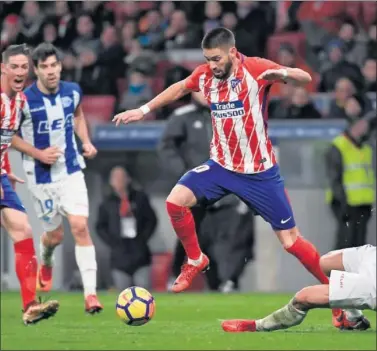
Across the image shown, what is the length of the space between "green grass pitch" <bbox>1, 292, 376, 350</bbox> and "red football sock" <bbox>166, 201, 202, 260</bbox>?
1.06 m

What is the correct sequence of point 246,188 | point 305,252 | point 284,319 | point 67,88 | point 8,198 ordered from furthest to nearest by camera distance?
1. point 67,88
2. point 8,198
3. point 305,252
4. point 246,188
5. point 284,319

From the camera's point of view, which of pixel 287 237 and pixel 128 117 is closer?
pixel 128 117

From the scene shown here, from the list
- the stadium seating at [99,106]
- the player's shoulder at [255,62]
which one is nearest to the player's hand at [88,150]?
the player's shoulder at [255,62]

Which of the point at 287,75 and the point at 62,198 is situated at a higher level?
the point at 287,75

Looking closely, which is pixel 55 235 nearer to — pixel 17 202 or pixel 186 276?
pixel 17 202

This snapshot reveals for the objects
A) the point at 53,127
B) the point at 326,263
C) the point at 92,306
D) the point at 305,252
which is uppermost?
the point at 53,127

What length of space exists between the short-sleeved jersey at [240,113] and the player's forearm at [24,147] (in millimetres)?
2317

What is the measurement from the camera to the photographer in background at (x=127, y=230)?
1664 cm

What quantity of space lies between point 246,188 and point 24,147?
261cm

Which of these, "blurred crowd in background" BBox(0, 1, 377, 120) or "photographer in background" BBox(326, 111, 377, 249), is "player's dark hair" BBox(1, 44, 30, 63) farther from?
"blurred crowd in background" BBox(0, 1, 377, 120)

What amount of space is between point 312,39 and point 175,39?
194 centimetres

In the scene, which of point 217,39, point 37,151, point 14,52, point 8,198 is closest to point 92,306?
point 8,198

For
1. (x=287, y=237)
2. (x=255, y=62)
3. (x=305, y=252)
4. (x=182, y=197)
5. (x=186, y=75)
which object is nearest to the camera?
(x=255, y=62)

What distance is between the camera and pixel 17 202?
40.7ft
